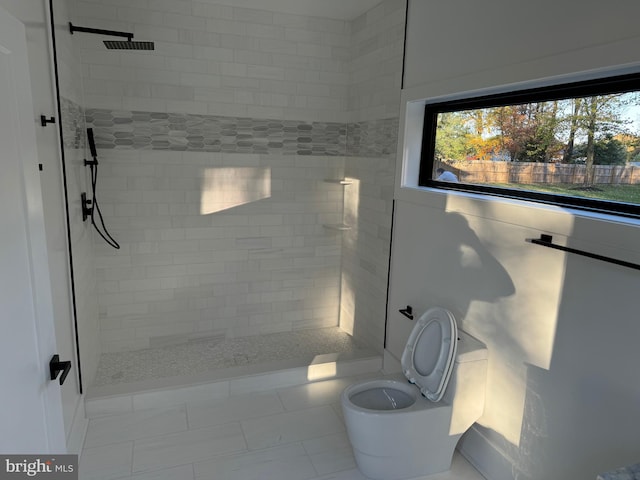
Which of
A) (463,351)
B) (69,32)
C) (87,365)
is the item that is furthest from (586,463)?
(69,32)

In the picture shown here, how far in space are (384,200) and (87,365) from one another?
229cm

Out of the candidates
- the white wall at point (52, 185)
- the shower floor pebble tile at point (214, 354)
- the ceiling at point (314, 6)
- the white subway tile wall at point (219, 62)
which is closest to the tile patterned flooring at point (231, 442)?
the white wall at point (52, 185)

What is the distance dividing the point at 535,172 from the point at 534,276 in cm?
52

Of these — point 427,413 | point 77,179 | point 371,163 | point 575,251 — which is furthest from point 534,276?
point 77,179

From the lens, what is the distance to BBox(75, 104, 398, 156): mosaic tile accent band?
316cm

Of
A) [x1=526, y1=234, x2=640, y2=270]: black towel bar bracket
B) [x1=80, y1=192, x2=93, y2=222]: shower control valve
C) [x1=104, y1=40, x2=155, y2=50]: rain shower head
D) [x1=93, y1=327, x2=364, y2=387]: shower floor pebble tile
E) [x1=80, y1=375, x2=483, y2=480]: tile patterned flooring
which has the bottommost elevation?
[x1=80, y1=375, x2=483, y2=480]: tile patterned flooring

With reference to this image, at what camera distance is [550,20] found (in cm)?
182

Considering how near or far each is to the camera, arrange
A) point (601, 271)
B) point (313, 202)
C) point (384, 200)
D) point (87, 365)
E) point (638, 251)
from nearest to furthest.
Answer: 1. point (638, 251)
2. point (601, 271)
3. point (87, 365)
4. point (384, 200)
5. point (313, 202)

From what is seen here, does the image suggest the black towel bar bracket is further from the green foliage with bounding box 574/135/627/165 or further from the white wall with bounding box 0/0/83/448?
the white wall with bounding box 0/0/83/448

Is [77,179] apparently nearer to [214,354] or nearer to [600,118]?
[214,354]

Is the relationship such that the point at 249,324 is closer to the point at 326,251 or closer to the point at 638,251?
the point at 326,251

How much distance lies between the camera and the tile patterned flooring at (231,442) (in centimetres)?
229

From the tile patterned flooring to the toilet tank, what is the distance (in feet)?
1.02

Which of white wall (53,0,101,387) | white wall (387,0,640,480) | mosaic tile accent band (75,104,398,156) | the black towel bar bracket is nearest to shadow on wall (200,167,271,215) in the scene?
mosaic tile accent band (75,104,398,156)
